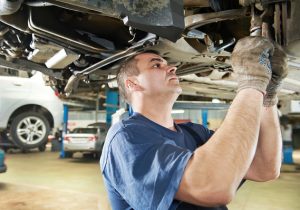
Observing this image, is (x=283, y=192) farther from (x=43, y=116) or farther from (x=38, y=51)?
(x=43, y=116)

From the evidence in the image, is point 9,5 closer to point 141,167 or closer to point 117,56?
point 117,56

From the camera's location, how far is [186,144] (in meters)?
1.13

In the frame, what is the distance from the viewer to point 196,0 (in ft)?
4.63

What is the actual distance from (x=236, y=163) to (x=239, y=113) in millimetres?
148

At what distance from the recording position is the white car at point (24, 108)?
4812mm

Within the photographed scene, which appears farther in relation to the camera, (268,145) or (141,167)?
(268,145)

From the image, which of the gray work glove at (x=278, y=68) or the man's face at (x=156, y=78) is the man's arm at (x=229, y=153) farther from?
the man's face at (x=156, y=78)

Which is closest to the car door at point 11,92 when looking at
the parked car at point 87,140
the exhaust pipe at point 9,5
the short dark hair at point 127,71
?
the parked car at point 87,140

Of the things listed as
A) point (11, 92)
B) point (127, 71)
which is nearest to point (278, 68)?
point (127, 71)

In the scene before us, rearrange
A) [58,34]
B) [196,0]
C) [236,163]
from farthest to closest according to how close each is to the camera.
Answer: [58,34], [196,0], [236,163]

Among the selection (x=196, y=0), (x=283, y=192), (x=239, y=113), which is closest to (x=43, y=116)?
(x=283, y=192)

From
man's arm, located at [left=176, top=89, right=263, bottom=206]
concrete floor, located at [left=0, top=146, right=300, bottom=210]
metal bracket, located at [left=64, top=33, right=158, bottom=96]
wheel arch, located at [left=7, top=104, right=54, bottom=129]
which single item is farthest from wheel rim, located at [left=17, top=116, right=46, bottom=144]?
man's arm, located at [left=176, top=89, right=263, bottom=206]

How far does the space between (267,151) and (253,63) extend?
36 centimetres

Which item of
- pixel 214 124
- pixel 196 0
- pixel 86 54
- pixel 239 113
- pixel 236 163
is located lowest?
pixel 214 124
